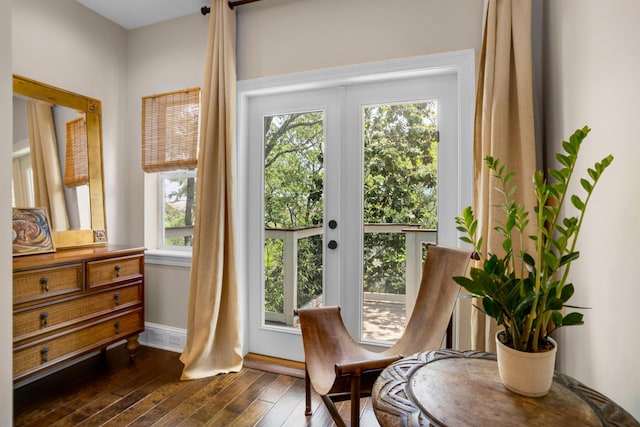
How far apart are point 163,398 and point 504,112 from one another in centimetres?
254

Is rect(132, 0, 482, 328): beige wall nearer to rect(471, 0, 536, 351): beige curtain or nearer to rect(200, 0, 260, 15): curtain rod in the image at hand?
rect(200, 0, 260, 15): curtain rod

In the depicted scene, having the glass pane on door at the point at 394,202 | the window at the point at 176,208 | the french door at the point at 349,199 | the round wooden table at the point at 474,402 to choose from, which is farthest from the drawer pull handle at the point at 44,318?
the round wooden table at the point at 474,402

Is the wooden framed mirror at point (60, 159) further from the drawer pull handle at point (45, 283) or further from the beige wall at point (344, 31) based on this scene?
the beige wall at point (344, 31)

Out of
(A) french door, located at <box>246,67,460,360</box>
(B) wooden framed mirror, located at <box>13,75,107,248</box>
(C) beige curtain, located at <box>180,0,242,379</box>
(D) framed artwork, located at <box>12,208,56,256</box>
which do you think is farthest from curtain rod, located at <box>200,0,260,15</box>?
(D) framed artwork, located at <box>12,208,56,256</box>

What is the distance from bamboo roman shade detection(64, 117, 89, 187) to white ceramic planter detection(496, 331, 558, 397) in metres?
2.96

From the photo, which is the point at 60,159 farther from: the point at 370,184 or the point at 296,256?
the point at 370,184

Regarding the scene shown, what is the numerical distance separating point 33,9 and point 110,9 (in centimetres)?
53

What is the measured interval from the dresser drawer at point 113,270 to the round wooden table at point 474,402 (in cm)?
217

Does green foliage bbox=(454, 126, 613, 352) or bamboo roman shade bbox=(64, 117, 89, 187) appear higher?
bamboo roman shade bbox=(64, 117, 89, 187)

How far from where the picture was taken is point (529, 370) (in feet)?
2.91

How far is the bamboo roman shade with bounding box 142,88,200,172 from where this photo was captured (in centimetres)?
286

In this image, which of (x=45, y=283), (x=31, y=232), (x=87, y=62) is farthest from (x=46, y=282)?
(x=87, y=62)

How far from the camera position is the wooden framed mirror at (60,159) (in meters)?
2.39

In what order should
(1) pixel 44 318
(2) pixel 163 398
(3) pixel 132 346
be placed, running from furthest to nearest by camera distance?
(3) pixel 132 346 < (2) pixel 163 398 < (1) pixel 44 318
